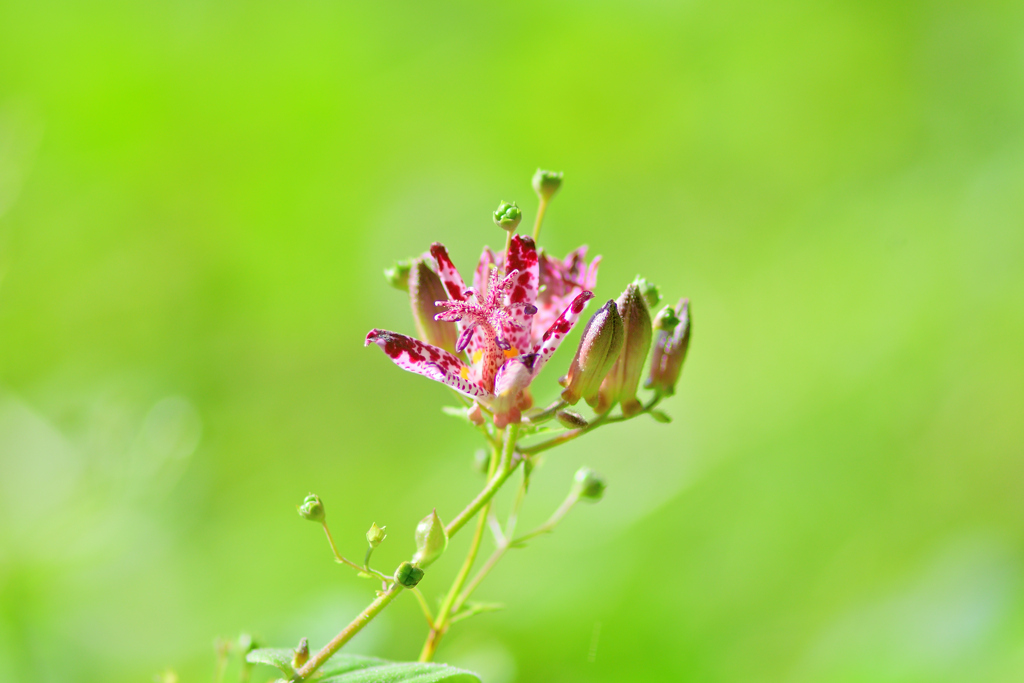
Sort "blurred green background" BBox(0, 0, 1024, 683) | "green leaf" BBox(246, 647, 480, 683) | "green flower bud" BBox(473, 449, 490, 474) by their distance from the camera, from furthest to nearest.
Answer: "blurred green background" BBox(0, 0, 1024, 683)
"green flower bud" BBox(473, 449, 490, 474)
"green leaf" BBox(246, 647, 480, 683)

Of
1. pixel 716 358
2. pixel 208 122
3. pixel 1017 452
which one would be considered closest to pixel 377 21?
pixel 208 122

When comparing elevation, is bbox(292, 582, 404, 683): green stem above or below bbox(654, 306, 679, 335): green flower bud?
below

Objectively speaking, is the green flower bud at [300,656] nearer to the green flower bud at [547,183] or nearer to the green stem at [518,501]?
the green stem at [518,501]

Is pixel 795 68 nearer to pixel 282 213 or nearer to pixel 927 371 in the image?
pixel 927 371

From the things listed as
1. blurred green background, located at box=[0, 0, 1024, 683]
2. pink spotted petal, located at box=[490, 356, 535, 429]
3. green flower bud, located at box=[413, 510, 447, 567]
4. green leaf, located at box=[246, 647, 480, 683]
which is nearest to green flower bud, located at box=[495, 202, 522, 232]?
pink spotted petal, located at box=[490, 356, 535, 429]

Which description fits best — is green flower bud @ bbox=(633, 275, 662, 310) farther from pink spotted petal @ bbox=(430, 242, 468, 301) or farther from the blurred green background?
the blurred green background

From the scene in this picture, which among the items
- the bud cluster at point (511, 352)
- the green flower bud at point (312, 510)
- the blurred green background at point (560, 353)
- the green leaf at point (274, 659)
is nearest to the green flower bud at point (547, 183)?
the bud cluster at point (511, 352)

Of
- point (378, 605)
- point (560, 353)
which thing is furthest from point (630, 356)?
point (560, 353)
